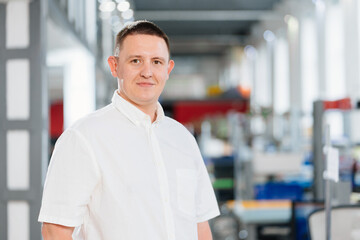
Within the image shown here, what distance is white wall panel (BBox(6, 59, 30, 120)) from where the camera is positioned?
3.79 m

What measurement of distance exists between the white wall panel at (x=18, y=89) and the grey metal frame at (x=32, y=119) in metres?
0.03

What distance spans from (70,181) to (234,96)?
54.2ft

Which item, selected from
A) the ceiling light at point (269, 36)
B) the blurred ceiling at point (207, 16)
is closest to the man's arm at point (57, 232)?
the blurred ceiling at point (207, 16)

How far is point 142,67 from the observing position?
139 centimetres

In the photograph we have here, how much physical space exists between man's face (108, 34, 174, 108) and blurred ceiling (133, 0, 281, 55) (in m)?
14.1

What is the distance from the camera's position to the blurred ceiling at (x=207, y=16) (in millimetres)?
15727

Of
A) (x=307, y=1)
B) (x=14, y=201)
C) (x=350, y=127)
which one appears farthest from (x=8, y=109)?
(x=307, y=1)

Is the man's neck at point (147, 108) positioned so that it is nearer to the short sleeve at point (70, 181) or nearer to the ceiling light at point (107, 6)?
the short sleeve at point (70, 181)

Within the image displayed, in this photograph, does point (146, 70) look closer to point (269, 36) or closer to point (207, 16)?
point (207, 16)

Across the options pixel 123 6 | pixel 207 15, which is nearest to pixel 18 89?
pixel 123 6

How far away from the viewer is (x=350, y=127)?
10.0 m

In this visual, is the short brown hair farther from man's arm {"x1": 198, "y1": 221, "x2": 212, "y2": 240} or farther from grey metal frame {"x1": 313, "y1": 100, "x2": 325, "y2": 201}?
grey metal frame {"x1": 313, "y1": 100, "x2": 325, "y2": 201}

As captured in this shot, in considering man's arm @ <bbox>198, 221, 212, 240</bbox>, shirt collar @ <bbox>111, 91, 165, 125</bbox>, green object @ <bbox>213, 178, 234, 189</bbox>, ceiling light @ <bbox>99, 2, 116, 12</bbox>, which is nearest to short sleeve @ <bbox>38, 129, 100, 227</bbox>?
shirt collar @ <bbox>111, 91, 165, 125</bbox>

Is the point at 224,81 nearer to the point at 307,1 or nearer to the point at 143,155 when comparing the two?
the point at 307,1
